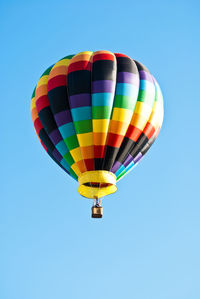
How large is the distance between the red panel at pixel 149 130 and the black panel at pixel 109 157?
1396mm

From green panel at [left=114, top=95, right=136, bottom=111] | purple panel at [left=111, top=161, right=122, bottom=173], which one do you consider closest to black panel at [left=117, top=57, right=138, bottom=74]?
green panel at [left=114, top=95, right=136, bottom=111]

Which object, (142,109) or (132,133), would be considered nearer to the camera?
(132,133)

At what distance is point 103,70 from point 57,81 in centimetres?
141

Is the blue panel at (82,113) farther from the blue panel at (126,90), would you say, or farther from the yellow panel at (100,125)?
the blue panel at (126,90)

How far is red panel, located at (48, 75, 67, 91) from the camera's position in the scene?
63.7ft

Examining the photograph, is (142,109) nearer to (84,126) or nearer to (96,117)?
(96,117)

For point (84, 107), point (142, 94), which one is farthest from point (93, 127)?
point (142, 94)

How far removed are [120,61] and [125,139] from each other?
2.45 meters

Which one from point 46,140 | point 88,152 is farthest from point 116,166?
point 46,140

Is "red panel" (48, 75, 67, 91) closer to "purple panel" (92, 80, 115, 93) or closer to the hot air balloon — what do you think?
the hot air balloon

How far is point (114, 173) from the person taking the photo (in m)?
18.9

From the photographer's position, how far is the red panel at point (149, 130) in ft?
64.7

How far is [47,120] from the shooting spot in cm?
1953

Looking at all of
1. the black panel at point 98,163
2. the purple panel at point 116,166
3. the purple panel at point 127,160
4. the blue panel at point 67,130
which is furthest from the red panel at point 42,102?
the purple panel at point 127,160
